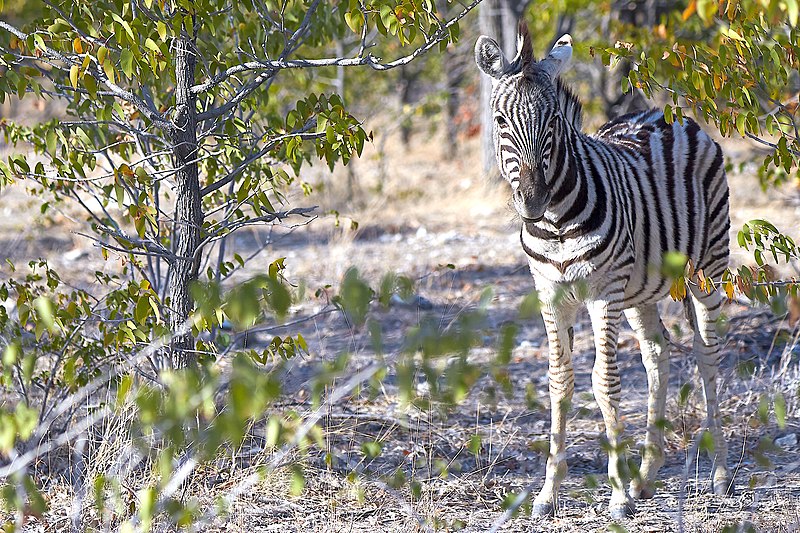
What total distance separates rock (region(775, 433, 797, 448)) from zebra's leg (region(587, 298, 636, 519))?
1.36 metres

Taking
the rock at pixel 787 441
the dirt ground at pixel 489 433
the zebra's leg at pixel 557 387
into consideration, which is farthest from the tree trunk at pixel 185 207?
the rock at pixel 787 441

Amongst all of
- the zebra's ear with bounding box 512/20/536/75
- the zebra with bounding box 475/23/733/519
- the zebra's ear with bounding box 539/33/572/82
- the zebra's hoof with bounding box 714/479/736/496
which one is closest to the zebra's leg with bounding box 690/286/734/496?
the zebra with bounding box 475/23/733/519

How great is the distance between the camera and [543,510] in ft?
14.3

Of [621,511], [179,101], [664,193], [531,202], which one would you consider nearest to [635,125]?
[664,193]

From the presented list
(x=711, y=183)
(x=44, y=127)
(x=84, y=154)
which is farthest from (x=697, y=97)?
(x=44, y=127)

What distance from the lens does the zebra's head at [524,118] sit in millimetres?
3961

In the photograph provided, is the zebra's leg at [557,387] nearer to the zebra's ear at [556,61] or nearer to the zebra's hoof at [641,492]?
the zebra's hoof at [641,492]

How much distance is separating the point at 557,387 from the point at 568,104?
4.68 feet

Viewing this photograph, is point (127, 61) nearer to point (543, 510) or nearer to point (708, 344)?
point (543, 510)

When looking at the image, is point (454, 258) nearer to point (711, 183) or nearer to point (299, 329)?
point (299, 329)

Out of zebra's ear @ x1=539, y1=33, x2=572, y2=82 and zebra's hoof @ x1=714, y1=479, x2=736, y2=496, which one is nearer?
zebra's ear @ x1=539, y1=33, x2=572, y2=82

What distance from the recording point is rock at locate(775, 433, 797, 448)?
5.16 m

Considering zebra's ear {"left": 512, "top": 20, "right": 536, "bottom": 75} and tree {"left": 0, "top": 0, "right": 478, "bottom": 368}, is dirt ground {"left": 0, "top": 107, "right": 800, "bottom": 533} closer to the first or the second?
tree {"left": 0, "top": 0, "right": 478, "bottom": 368}

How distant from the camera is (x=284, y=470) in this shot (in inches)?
175
